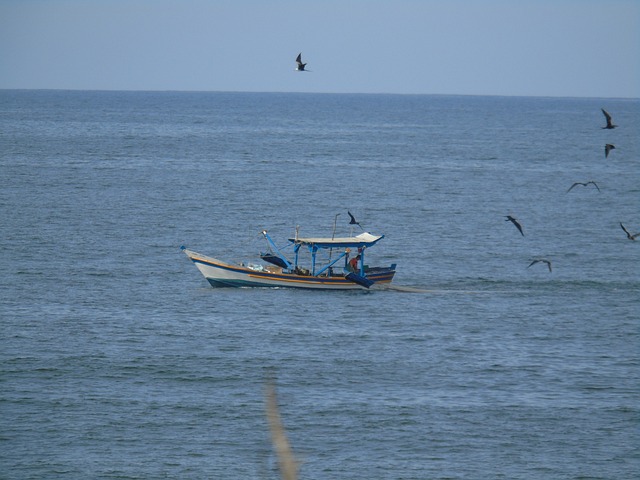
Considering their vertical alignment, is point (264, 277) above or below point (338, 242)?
below

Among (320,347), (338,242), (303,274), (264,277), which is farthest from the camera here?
(264,277)

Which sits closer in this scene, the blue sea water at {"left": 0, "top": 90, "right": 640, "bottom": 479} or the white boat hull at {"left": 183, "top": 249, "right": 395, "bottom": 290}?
the blue sea water at {"left": 0, "top": 90, "right": 640, "bottom": 479}

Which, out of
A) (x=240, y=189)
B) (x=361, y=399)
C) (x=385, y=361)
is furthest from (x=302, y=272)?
(x=240, y=189)

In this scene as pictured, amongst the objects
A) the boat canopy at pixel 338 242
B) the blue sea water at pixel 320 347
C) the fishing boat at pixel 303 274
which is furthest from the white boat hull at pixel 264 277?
the boat canopy at pixel 338 242

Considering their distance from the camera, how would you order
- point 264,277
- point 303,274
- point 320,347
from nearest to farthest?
point 320,347
point 303,274
point 264,277

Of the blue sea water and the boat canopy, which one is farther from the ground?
the boat canopy

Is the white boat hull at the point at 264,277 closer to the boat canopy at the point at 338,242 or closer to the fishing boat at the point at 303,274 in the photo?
the fishing boat at the point at 303,274

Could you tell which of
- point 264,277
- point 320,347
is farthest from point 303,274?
point 320,347

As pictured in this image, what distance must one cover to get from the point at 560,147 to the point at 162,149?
7169 cm

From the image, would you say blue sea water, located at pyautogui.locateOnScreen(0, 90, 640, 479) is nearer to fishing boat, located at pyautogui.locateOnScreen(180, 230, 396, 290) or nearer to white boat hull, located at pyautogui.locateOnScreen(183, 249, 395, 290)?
white boat hull, located at pyautogui.locateOnScreen(183, 249, 395, 290)

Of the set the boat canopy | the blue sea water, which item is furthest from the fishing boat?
the blue sea water

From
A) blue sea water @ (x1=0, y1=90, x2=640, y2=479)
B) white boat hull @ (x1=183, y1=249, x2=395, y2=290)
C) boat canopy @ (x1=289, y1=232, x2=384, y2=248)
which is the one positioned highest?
boat canopy @ (x1=289, y1=232, x2=384, y2=248)

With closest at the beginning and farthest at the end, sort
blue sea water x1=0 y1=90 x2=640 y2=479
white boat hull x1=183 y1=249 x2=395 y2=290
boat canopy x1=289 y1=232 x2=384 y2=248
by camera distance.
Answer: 1. blue sea water x1=0 y1=90 x2=640 y2=479
2. boat canopy x1=289 y1=232 x2=384 y2=248
3. white boat hull x1=183 y1=249 x2=395 y2=290

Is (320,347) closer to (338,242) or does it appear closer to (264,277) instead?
(338,242)
